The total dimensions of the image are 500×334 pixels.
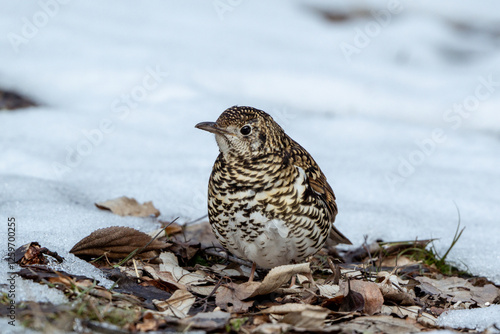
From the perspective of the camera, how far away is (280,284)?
362 centimetres

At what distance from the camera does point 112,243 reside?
3973mm

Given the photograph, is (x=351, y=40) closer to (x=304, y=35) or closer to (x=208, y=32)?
(x=304, y=35)

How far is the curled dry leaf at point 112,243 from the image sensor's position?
3889 mm

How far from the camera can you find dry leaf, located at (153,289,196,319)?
3.25m

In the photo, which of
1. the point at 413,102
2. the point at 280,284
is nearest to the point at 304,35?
the point at 413,102

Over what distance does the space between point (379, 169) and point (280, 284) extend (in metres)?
3.66
